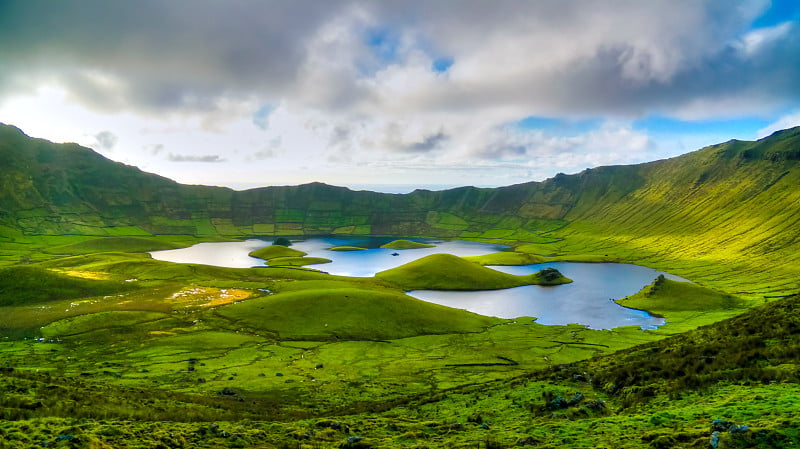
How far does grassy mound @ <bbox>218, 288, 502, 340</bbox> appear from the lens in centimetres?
8650

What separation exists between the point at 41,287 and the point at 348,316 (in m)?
81.2

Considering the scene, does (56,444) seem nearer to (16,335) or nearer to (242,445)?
(242,445)

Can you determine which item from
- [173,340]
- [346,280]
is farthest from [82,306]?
[346,280]

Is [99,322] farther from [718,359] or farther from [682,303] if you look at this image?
[682,303]

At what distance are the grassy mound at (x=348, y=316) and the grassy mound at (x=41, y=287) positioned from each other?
42.8 metres

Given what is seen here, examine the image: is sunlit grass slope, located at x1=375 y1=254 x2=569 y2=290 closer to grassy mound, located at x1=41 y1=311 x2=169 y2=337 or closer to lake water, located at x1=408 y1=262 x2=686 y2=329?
lake water, located at x1=408 y1=262 x2=686 y2=329

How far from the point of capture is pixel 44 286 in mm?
104625

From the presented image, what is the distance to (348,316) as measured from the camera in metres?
93.1

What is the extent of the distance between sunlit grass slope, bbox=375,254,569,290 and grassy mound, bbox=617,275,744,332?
3480 cm

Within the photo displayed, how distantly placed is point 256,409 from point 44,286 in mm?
102893

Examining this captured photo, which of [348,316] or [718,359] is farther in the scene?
[348,316]

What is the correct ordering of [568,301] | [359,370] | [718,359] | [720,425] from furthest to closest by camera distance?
1. [568,301]
2. [359,370]
3. [718,359]
4. [720,425]

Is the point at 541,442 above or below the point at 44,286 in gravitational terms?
above

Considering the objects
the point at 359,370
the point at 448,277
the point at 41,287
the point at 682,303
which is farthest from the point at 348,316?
the point at 682,303
